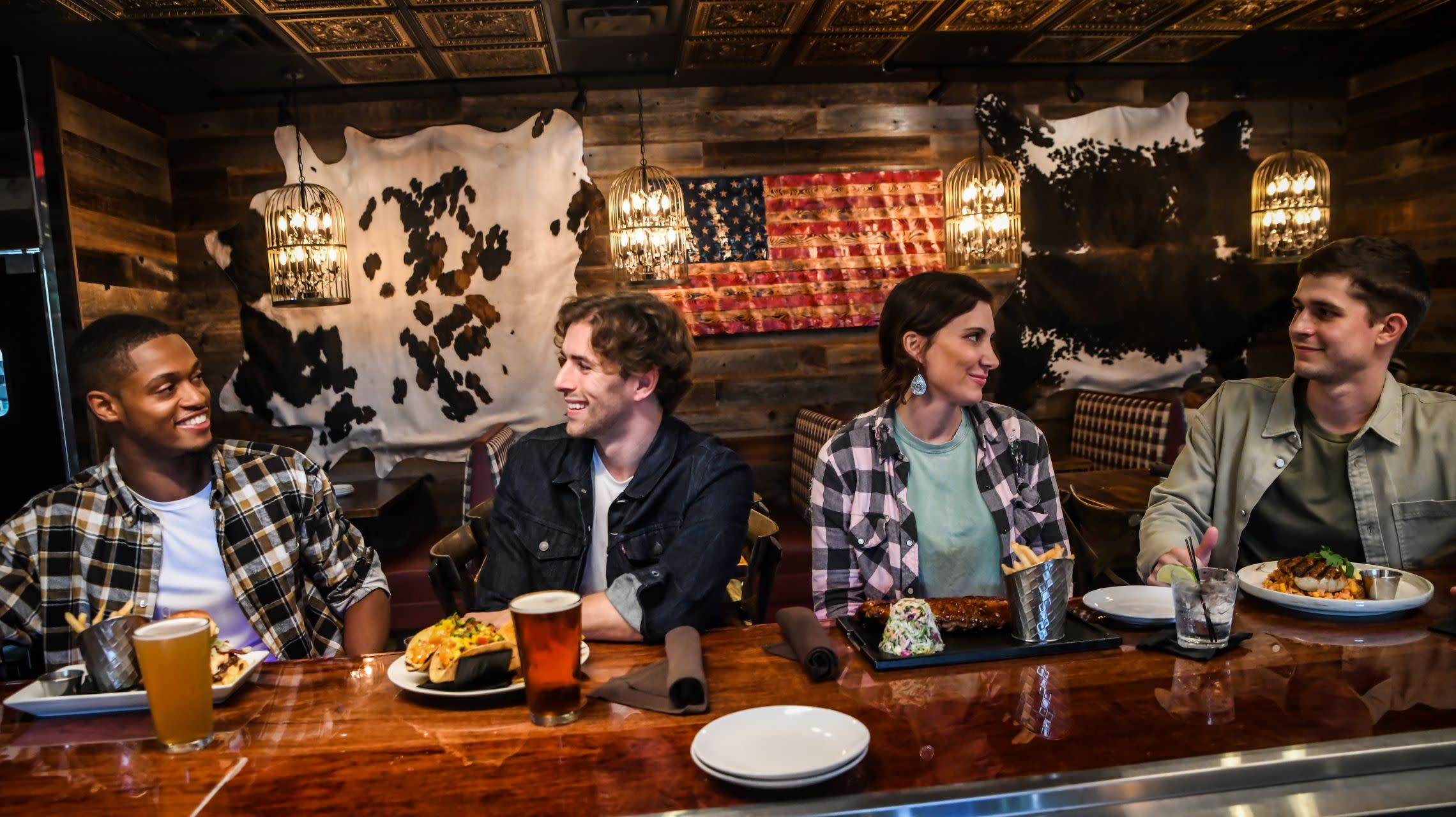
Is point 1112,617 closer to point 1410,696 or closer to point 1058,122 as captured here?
point 1410,696

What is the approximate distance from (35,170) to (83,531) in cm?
266

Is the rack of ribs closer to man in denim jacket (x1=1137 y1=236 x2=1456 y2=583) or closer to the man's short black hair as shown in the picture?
man in denim jacket (x1=1137 y1=236 x2=1456 y2=583)

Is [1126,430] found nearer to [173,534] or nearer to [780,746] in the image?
[780,746]

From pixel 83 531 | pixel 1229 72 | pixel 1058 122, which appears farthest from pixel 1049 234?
pixel 83 531

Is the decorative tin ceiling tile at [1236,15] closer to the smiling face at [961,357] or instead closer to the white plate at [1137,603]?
the smiling face at [961,357]

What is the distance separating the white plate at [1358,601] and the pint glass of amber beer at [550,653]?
125 centimetres

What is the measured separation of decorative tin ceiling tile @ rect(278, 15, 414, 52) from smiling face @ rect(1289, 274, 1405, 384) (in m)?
3.45

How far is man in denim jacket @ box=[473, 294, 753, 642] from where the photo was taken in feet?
6.66

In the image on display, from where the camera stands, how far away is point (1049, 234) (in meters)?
5.11

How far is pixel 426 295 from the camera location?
486 centimetres

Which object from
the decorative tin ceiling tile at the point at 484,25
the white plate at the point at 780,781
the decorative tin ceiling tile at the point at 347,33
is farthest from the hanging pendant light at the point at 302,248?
the white plate at the point at 780,781

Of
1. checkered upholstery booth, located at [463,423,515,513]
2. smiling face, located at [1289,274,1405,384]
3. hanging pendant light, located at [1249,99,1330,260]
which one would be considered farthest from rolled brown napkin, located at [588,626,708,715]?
hanging pendant light, located at [1249,99,1330,260]

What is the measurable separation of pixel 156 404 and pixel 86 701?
807 millimetres

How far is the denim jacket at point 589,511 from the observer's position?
6.55ft
